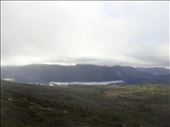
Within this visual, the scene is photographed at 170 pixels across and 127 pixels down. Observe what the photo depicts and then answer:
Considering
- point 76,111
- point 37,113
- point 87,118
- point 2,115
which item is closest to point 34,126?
point 2,115

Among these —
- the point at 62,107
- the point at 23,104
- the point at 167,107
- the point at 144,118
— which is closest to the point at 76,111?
the point at 62,107

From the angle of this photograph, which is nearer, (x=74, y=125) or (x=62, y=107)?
(x=74, y=125)

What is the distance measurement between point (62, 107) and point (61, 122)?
1446 inches

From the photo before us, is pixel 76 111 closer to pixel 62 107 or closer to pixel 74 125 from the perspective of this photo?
pixel 62 107

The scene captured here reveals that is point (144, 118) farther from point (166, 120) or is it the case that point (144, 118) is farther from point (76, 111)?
point (76, 111)

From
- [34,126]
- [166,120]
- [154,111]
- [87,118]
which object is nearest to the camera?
[34,126]

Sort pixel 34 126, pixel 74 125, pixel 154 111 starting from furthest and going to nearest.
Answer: pixel 154 111 → pixel 74 125 → pixel 34 126

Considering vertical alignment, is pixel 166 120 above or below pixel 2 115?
below

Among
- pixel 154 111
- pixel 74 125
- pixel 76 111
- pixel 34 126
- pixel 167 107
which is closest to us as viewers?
pixel 34 126

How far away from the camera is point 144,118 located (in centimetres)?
15112

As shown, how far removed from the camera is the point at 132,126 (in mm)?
123500

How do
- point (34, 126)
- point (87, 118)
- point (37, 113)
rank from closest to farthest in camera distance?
1. point (34, 126)
2. point (37, 113)
3. point (87, 118)

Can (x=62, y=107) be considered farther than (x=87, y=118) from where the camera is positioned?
Yes

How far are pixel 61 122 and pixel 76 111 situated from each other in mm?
29914
